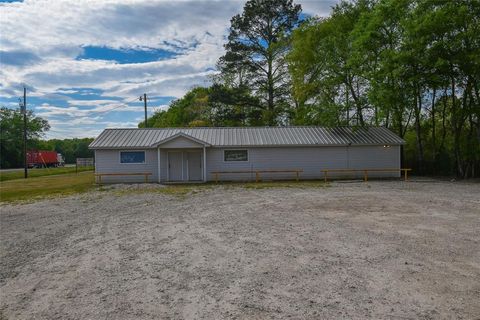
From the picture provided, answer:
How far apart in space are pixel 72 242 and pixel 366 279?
560 centimetres

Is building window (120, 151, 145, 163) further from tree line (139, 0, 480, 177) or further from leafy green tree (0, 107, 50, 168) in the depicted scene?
leafy green tree (0, 107, 50, 168)

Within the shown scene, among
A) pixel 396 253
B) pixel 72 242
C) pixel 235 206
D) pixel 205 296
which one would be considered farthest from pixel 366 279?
pixel 235 206

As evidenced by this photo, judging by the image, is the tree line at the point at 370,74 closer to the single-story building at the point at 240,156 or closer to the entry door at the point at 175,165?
the single-story building at the point at 240,156

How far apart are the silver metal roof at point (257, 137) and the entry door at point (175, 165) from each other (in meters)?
1.22

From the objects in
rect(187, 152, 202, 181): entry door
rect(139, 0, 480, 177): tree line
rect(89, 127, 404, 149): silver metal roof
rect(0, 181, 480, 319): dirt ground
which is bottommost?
rect(0, 181, 480, 319): dirt ground

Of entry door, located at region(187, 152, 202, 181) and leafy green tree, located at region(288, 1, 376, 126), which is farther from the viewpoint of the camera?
leafy green tree, located at region(288, 1, 376, 126)

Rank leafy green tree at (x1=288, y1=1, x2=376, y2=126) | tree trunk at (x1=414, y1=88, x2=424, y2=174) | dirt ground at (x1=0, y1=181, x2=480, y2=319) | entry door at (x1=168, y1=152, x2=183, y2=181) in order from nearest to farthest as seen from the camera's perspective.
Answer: dirt ground at (x1=0, y1=181, x2=480, y2=319) < entry door at (x1=168, y1=152, x2=183, y2=181) < tree trunk at (x1=414, y1=88, x2=424, y2=174) < leafy green tree at (x1=288, y1=1, x2=376, y2=126)

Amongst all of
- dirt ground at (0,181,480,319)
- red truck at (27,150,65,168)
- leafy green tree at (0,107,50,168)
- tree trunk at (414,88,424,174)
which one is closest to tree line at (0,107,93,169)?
leafy green tree at (0,107,50,168)

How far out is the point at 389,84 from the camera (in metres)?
21.2

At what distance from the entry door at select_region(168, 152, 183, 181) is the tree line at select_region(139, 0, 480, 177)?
32.9 ft

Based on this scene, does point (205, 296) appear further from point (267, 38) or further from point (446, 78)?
point (267, 38)

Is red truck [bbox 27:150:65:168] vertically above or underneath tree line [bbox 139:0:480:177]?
underneath

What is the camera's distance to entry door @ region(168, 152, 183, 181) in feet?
69.8

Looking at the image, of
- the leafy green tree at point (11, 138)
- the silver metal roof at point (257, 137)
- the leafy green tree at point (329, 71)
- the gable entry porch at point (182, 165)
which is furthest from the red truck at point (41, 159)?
the leafy green tree at point (329, 71)
